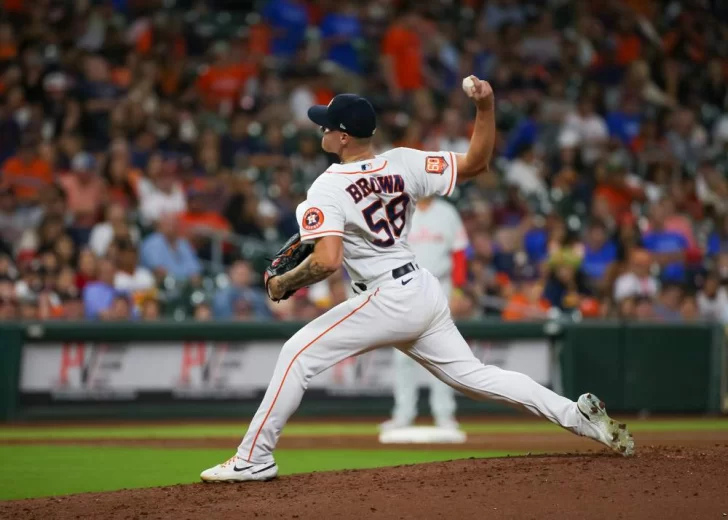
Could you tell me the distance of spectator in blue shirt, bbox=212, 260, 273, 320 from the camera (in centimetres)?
1172

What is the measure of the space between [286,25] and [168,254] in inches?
202

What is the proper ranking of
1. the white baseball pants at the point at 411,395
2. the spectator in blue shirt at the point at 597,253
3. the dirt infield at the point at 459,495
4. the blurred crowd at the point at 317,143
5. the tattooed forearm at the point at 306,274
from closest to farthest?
the dirt infield at the point at 459,495, the tattooed forearm at the point at 306,274, the white baseball pants at the point at 411,395, the blurred crowd at the point at 317,143, the spectator in blue shirt at the point at 597,253

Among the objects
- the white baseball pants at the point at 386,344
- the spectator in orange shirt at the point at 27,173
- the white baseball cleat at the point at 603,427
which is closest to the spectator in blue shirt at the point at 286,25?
the spectator in orange shirt at the point at 27,173

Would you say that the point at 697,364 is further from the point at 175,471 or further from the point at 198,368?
the point at 175,471

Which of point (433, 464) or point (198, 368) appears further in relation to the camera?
point (198, 368)

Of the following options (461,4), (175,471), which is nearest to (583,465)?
(175,471)

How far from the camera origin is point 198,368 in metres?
11.3

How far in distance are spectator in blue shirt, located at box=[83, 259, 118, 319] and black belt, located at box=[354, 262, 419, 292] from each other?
20.3 ft

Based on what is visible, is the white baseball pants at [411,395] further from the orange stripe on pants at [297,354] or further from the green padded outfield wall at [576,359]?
the orange stripe on pants at [297,354]

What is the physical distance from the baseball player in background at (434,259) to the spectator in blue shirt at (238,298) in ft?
8.94

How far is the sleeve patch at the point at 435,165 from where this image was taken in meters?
5.66

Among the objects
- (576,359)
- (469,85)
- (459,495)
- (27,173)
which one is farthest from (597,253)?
(459,495)

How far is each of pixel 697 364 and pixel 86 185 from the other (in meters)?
6.95

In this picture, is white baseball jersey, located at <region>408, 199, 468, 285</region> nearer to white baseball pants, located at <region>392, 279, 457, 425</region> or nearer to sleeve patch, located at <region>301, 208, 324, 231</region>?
white baseball pants, located at <region>392, 279, 457, 425</region>
